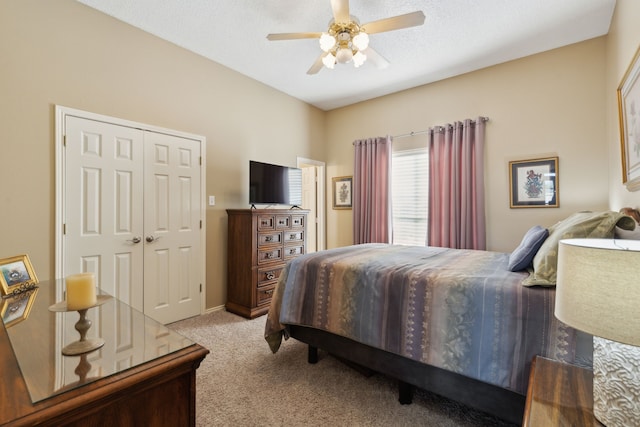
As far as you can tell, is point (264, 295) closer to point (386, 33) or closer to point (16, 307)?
point (16, 307)

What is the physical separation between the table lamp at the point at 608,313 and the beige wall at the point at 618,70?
67.2 inches

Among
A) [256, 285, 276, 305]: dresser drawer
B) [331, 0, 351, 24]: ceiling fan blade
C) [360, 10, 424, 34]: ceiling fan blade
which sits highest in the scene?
[331, 0, 351, 24]: ceiling fan blade

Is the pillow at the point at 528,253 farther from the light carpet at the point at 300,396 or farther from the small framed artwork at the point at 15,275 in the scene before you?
the small framed artwork at the point at 15,275

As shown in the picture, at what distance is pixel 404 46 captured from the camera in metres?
3.15

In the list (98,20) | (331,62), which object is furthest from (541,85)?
(98,20)

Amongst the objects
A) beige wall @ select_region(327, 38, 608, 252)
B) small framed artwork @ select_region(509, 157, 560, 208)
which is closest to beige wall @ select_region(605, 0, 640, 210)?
beige wall @ select_region(327, 38, 608, 252)

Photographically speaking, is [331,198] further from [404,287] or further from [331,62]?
[404,287]

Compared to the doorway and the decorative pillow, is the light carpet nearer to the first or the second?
the decorative pillow

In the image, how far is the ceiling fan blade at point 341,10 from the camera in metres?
2.07

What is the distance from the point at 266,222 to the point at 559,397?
2910mm

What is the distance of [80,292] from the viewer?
857 mm

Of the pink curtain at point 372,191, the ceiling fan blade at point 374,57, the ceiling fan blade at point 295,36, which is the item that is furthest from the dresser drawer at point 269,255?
the ceiling fan blade at point 374,57

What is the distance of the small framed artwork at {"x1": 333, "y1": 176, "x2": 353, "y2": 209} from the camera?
193 inches

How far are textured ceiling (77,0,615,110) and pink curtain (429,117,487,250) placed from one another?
0.81 metres
